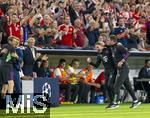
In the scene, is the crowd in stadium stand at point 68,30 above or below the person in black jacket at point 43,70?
above

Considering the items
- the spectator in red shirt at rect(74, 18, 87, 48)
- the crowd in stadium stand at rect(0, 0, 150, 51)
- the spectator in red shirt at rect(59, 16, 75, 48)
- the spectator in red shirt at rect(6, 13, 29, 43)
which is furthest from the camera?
the spectator in red shirt at rect(74, 18, 87, 48)

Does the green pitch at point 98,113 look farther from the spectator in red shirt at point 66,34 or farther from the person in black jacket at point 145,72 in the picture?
the person in black jacket at point 145,72

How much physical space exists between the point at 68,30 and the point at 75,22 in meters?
0.66

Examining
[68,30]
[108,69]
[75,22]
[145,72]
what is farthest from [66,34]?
[145,72]

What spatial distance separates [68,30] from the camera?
951 inches

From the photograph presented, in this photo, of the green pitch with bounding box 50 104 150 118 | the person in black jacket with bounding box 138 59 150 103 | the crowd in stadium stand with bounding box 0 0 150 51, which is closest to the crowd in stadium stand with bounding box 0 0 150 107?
the crowd in stadium stand with bounding box 0 0 150 51

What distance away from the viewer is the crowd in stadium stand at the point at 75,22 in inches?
896

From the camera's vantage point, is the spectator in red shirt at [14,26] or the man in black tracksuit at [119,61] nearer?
the man in black tracksuit at [119,61]

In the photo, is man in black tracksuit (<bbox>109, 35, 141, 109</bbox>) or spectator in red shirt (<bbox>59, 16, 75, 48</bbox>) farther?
spectator in red shirt (<bbox>59, 16, 75, 48</bbox>)

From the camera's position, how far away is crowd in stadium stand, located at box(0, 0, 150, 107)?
2216 centimetres

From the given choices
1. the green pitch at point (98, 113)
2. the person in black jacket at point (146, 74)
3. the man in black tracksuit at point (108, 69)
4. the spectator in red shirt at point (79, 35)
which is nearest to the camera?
the green pitch at point (98, 113)

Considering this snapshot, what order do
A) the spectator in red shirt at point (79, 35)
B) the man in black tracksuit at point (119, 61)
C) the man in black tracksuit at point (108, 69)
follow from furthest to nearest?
1. the spectator in red shirt at point (79, 35)
2. the man in black tracksuit at point (108, 69)
3. the man in black tracksuit at point (119, 61)

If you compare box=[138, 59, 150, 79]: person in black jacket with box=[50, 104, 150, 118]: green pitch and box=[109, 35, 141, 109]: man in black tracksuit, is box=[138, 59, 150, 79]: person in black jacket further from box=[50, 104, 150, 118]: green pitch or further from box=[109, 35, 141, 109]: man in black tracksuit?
box=[50, 104, 150, 118]: green pitch

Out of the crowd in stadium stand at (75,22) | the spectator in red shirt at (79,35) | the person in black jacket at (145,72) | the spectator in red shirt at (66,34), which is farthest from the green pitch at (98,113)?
the person in black jacket at (145,72)
